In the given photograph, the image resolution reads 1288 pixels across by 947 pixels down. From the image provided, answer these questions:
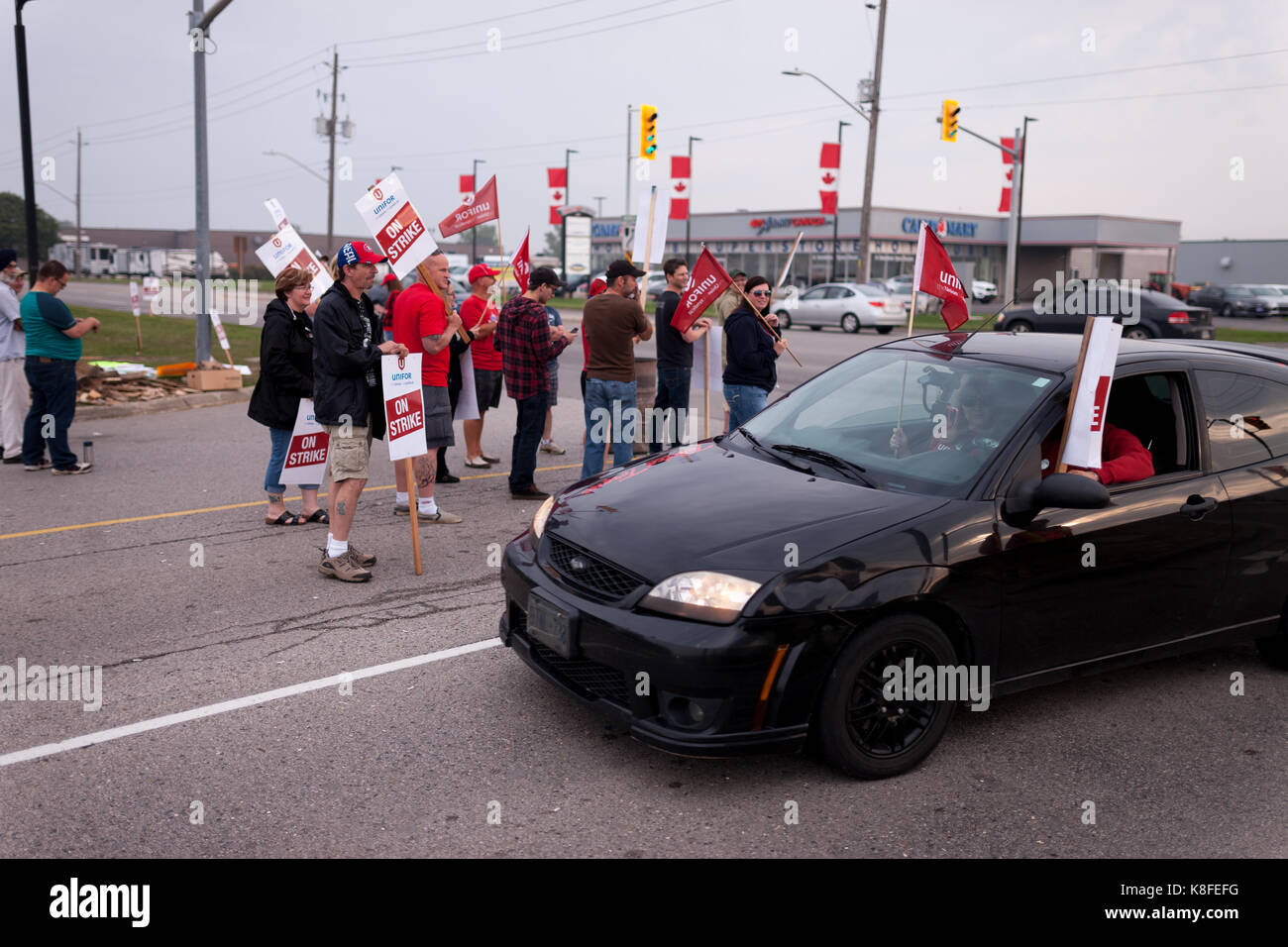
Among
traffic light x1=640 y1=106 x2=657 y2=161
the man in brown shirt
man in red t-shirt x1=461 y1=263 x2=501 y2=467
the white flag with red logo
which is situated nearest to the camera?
the white flag with red logo

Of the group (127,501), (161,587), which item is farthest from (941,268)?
(127,501)

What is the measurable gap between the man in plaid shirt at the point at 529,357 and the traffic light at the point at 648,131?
22522 millimetres

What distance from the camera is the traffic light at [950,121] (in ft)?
91.1

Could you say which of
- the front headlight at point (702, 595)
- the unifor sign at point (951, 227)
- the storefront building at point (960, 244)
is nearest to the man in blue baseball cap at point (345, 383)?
the front headlight at point (702, 595)

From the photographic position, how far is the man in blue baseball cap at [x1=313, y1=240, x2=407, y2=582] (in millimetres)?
6254

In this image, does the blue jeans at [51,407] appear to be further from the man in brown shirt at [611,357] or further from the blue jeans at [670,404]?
the blue jeans at [670,404]

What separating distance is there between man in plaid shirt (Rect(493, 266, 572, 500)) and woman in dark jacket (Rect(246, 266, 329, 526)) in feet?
5.11

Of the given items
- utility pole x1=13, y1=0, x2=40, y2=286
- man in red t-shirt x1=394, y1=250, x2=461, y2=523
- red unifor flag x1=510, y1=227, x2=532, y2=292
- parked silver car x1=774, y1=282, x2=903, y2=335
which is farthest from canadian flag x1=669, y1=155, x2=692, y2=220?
man in red t-shirt x1=394, y1=250, x2=461, y2=523

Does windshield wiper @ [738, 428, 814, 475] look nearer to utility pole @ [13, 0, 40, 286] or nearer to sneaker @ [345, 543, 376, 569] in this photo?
sneaker @ [345, 543, 376, 569]

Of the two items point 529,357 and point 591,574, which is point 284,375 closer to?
point 529,357

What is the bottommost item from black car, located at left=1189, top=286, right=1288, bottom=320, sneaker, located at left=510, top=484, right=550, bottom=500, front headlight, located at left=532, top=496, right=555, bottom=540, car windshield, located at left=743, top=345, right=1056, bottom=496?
sneaker, located at left=510, top=484, right=550, bottom=500

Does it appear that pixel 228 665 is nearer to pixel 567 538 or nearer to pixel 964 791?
pixel 567 538

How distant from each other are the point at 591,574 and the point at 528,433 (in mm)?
4607
